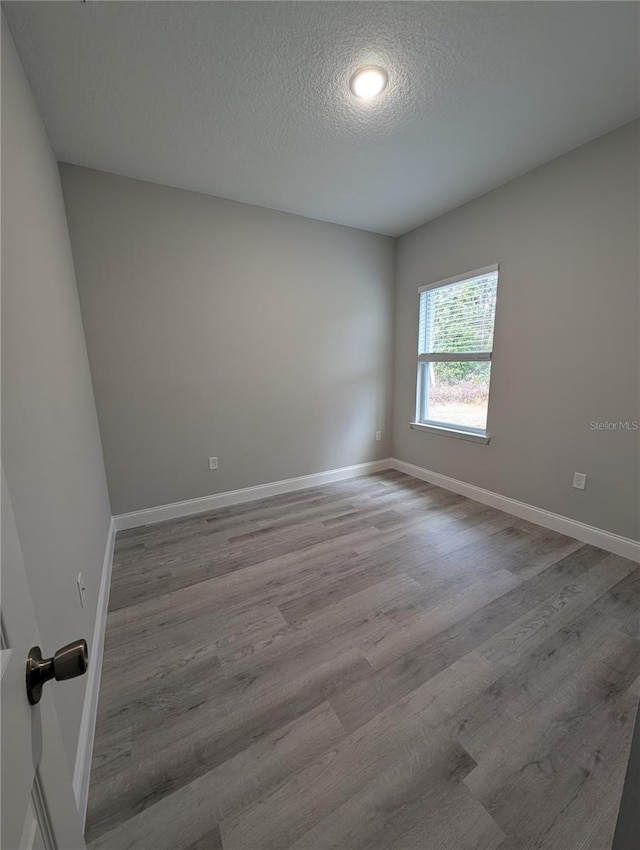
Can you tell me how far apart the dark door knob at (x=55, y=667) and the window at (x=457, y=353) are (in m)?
3.01

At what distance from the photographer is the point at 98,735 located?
1.16m

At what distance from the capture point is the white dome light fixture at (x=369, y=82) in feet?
5.00

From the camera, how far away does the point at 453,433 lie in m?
3.13

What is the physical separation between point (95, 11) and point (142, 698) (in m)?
2.71

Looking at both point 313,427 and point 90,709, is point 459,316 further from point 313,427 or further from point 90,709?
point 90,709

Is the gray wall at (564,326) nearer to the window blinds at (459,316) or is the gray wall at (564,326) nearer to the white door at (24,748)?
the window blinds at (459,316)

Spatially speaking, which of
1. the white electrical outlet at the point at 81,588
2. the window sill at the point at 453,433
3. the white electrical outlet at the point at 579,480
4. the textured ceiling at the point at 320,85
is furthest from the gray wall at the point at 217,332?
the white electrical outlet at the point at 579,480

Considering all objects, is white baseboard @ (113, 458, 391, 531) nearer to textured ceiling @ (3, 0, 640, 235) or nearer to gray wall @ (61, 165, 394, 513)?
gray wall @ (61, 165, 394, 513)

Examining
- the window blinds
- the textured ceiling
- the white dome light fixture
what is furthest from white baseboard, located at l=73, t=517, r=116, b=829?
the window blinds

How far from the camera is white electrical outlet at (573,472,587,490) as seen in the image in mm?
2258

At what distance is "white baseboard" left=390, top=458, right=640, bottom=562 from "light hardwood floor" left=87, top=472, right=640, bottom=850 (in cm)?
14

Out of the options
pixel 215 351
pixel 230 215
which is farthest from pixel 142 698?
pixel 230 215

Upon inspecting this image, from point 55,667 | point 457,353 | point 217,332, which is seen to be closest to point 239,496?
point 217,332
